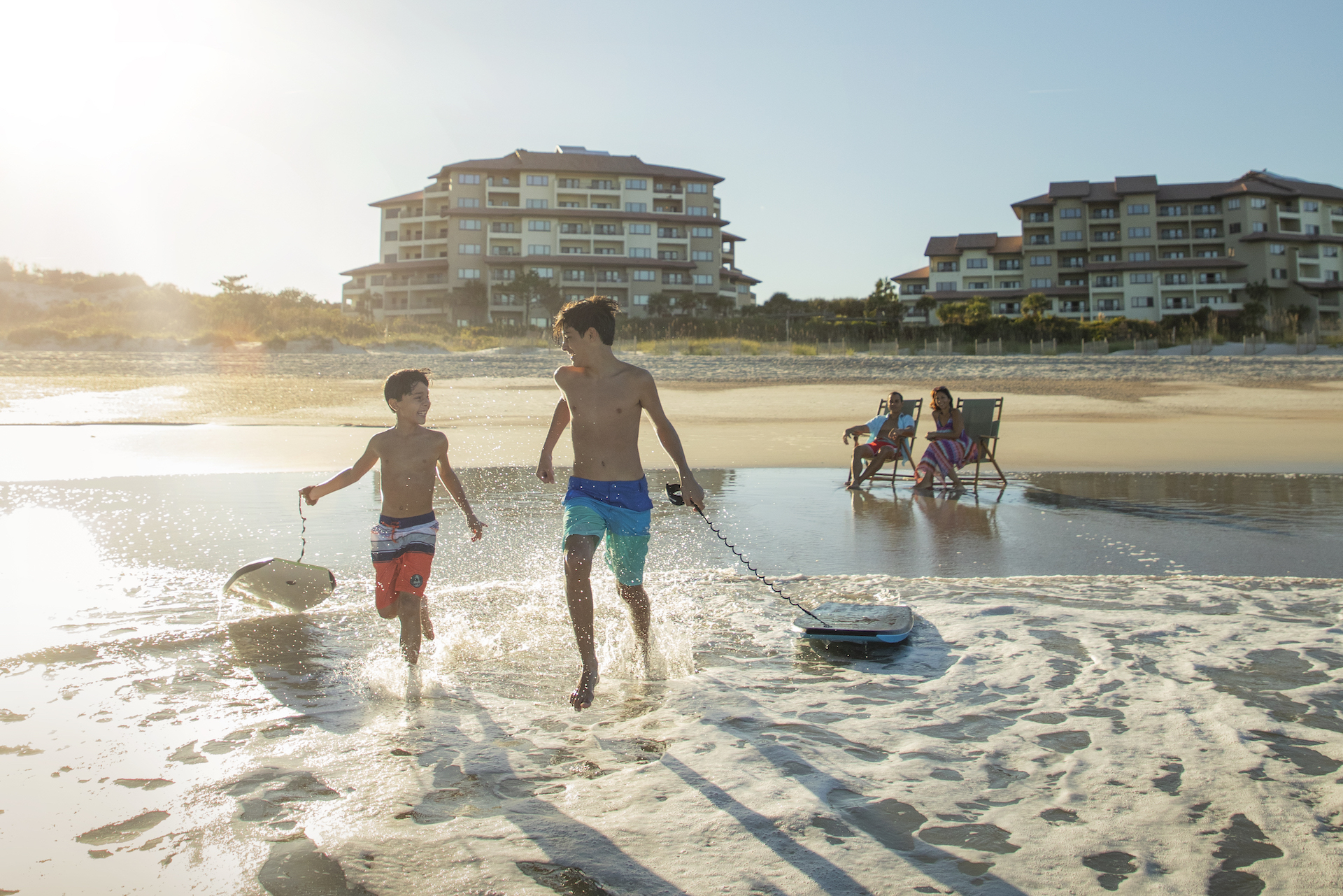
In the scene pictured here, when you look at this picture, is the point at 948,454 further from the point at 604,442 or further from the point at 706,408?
the point at 706,408

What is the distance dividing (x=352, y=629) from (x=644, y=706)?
186cm

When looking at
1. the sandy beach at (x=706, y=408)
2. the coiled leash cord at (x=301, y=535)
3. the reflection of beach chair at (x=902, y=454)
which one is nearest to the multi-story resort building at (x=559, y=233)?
the sandy beach at (x=706, y=408)

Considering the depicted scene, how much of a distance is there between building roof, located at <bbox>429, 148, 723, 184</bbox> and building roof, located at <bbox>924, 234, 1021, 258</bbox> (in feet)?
66.1

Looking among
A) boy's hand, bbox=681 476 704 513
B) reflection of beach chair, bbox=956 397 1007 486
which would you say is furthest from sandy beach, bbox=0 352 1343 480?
boy's hand, bbox=681 476 704 513

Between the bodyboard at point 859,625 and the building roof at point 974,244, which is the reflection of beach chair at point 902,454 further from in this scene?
the building roof at point 974,244

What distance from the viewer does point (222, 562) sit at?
663 centimetres

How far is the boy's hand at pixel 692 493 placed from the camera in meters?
4.03

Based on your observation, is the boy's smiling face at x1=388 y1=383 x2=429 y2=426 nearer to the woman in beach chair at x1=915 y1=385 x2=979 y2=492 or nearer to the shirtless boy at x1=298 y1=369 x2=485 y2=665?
the shirtless boy at x1=298 y1=369 x2=485 y2=665

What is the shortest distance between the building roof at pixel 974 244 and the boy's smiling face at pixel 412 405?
8455cm

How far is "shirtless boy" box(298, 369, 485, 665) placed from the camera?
14.7ft

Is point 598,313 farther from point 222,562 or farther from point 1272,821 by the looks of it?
point 222,562

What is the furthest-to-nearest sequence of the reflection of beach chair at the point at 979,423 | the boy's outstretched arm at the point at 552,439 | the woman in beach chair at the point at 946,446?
the reflection of beach chair at the point at 979,423, the woman in beach chair at the point at 946,446, the boy's outstretched arm at the point at 552,439

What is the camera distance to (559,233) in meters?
76.4

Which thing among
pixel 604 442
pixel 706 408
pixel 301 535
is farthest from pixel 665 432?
pixel 706 408
